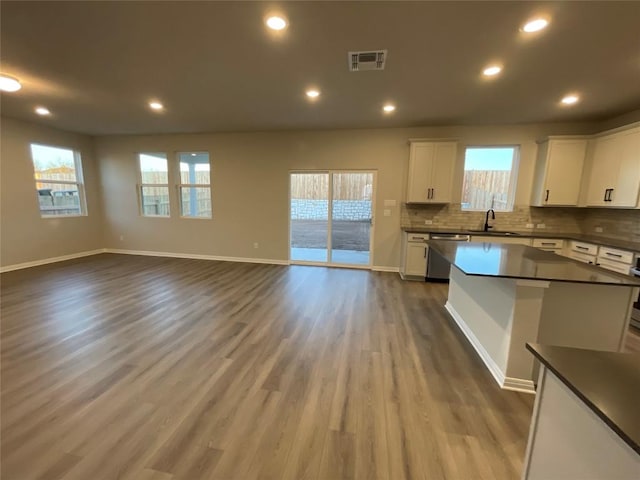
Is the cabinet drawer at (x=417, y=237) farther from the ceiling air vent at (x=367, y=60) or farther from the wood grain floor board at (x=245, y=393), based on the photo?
the ceiling air vent at (x=367, y=60)

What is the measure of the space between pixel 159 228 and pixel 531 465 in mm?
7338

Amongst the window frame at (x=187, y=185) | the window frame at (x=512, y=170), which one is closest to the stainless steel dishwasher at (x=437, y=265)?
the window frame at (x=512, y=170)

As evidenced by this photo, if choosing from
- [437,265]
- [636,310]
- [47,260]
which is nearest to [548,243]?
[636,310]

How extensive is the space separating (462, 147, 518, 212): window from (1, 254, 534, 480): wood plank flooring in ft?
8.57

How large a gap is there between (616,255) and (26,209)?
9.79 m

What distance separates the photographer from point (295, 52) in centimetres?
258

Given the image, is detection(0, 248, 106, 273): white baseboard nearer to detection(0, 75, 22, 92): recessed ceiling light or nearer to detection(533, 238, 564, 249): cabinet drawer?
detection(0, 75, 22, 92): recessed ceiling light

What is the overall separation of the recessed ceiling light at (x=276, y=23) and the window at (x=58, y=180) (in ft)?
20.3

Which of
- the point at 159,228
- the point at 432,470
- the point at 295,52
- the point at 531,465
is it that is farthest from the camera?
the point at 159,228

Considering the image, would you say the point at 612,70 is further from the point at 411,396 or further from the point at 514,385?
the point at 411,396

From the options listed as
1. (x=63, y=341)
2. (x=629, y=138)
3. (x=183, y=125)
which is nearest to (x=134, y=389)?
(x=63, y=341)

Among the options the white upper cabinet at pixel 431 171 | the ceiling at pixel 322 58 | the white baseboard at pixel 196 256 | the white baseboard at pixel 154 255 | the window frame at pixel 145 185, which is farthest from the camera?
the window frame at pixel 145 185

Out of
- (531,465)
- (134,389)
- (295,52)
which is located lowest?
(134,389)

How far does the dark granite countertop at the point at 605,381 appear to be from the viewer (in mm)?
693
